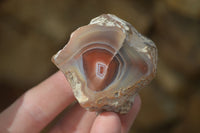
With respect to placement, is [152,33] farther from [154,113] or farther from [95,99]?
[95,99]

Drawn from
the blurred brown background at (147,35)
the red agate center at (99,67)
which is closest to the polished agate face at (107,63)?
the red agate center at (99,67)

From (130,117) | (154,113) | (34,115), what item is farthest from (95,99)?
A: (154,113)

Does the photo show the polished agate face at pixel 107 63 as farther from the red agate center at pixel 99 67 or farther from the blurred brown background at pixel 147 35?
the blurred brown background at pixel 147 35

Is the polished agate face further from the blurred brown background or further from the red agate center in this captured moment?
the blurred brown background

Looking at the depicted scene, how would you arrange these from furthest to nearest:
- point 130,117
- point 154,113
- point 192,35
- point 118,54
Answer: point 154,113, point 192,35, point 130,117, point 118,54

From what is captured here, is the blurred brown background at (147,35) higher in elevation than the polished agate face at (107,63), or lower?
lower

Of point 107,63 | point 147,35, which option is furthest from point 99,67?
point 147,35
